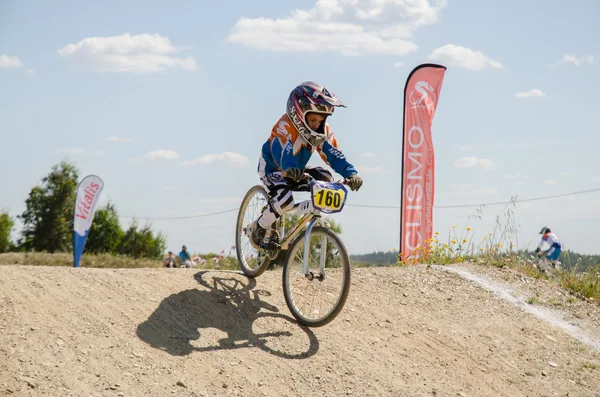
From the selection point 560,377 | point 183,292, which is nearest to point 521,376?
point 560,377

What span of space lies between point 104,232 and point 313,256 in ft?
103

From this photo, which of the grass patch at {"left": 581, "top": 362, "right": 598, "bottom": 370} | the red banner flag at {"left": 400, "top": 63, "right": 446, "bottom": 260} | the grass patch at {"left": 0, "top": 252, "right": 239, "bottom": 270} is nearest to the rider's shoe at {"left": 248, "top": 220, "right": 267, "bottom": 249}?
the grass patch at {"left": 581, "top": 362, "right": 598, "bottom": 370}

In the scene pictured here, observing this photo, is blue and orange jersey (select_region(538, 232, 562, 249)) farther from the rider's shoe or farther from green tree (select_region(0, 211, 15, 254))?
green tree (select_region(0, 211, 15, 254))

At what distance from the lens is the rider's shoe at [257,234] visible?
297 inches

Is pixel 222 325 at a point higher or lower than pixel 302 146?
lower

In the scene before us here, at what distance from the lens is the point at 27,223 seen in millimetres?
34594

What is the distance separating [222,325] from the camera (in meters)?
6.72

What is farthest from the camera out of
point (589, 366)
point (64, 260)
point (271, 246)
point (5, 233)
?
point (5, 233)

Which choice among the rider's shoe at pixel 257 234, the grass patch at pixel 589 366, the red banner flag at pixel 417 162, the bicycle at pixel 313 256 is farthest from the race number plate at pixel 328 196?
the red banner flag at pixel 417 162

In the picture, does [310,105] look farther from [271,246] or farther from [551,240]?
[551,240]

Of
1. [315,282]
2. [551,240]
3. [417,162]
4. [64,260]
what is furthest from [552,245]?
[64,260]

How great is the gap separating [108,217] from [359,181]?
31392 millimetres

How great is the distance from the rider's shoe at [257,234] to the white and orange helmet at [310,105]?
117 cm

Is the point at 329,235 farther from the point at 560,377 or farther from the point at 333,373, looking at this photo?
the point at 560,377
